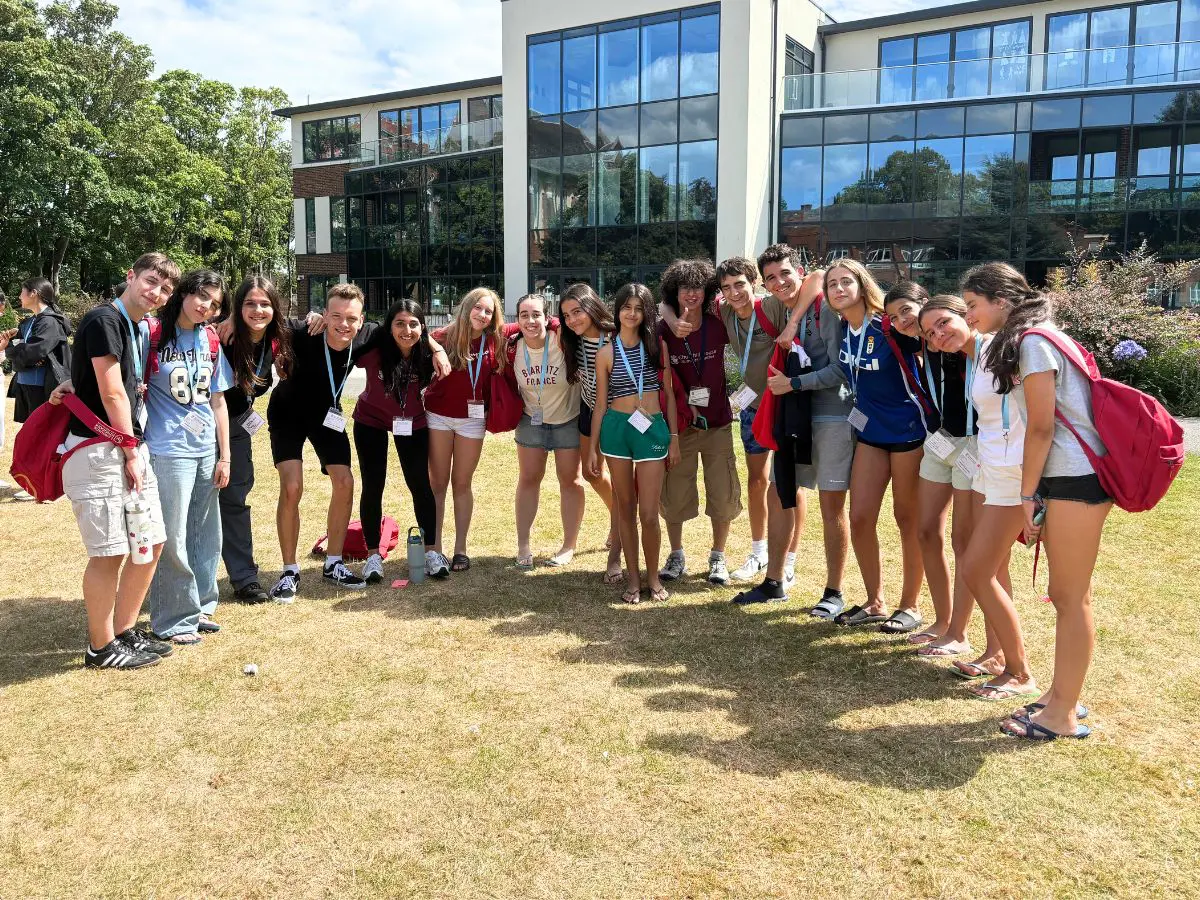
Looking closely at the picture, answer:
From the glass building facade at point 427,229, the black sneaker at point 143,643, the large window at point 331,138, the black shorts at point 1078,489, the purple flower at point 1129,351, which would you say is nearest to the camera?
the black shorts at point 1078,489

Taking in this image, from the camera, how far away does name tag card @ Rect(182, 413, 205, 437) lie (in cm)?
472

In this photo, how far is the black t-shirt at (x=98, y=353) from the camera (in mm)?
4129

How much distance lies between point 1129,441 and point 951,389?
3.83 feet

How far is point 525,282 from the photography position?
2619cm

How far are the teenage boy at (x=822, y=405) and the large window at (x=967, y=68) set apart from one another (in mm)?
19935

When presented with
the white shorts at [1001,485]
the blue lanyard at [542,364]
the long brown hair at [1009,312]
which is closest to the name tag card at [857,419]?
the white shorts at [1001,485]

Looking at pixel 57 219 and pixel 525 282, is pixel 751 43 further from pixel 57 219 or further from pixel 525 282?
pixel 57 219

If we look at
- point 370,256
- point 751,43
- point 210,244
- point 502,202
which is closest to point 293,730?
point 751,43

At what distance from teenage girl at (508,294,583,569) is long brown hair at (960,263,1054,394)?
9.53ft

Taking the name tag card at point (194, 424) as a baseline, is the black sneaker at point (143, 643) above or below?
below

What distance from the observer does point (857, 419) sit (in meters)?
4.88

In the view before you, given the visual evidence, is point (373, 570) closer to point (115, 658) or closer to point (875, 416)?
point (115, 658)

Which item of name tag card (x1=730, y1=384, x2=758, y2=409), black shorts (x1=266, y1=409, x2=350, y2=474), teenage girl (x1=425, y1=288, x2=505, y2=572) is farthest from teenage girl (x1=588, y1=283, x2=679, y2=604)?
black shorts (x1=266, y1=409, x2=350, y2=474)

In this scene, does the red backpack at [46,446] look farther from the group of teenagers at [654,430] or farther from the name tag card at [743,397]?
the name tag card at [743,397]
